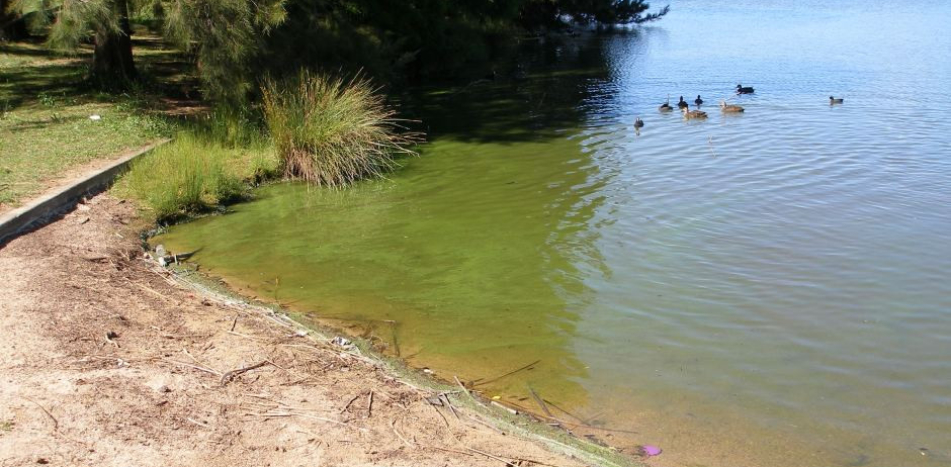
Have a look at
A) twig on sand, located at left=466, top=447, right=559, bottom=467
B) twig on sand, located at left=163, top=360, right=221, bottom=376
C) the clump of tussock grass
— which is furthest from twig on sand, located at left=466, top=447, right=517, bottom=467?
the clump of tussock grass

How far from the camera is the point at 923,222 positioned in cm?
1113

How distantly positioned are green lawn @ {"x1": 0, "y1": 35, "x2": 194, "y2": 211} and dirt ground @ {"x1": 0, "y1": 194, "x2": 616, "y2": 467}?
3256 millimetres

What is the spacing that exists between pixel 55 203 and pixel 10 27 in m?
14.8

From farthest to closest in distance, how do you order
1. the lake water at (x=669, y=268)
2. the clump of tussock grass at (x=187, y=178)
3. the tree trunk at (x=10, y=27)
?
the tree trunk at (x=10, y=27)
the clump of tussock grass at (x=187, y=178)
the lake water at (x=669, y=268)

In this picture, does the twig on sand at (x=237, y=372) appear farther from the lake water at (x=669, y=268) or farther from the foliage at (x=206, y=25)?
the foliage at (x=206, y=25)

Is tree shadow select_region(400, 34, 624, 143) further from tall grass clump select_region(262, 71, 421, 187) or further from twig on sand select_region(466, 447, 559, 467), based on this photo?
twig on sand select_region(466, 447, 559, 467)

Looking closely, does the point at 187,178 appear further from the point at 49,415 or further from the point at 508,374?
the point at 49,415

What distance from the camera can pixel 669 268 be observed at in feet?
31.3

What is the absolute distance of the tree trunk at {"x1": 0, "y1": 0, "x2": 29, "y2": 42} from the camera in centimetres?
2033

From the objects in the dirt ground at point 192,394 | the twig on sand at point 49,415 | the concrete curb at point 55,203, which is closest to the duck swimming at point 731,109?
the concrete curb at point 55,203

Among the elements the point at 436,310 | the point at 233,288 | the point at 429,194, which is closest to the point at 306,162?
the point at 429,194

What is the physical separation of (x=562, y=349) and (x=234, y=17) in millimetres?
9896

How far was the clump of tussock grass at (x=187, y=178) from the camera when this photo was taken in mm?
11625

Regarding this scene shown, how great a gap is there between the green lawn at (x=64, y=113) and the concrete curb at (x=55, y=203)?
0.26 m
